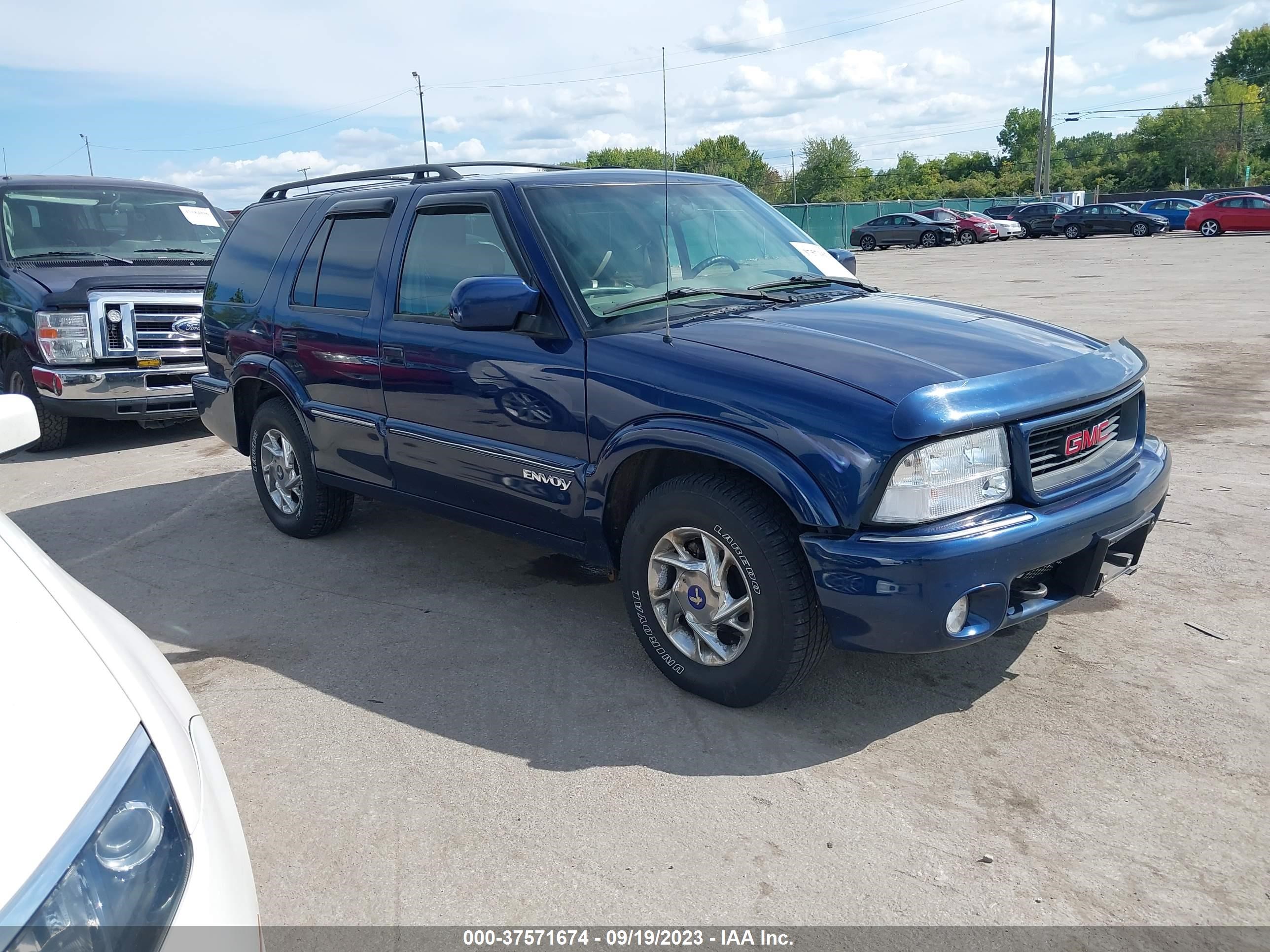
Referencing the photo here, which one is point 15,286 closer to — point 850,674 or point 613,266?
point 613,266

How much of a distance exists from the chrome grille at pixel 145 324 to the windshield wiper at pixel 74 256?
2.62ft

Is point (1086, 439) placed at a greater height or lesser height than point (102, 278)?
lesser

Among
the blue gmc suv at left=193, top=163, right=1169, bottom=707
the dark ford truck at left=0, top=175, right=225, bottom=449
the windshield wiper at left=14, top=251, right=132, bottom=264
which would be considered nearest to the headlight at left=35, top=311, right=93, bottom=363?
the dark ford truck at left=0, top=175, right=225, bottom=449

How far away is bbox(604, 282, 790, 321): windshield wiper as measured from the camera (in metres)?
4.04

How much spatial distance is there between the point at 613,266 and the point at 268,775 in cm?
230

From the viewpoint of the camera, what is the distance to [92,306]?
8453mm

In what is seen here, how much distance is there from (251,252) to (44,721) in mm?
4959

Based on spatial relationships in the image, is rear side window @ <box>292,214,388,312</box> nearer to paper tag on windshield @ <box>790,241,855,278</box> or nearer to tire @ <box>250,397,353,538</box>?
A: tire @ <box>250,397,353,538</box>

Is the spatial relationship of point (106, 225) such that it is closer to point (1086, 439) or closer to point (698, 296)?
point (698, 296)

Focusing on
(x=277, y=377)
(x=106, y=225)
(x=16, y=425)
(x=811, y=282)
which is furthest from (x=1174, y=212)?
(x=16, y=425)

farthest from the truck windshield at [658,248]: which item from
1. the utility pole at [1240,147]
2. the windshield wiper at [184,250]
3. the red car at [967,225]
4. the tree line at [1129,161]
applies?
the utility pole at [1240,147]

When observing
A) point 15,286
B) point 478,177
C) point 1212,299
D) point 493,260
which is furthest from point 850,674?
point 1212,299

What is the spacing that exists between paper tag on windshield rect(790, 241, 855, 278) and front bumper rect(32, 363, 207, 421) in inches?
221

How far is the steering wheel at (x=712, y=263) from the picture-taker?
14.3 ft
